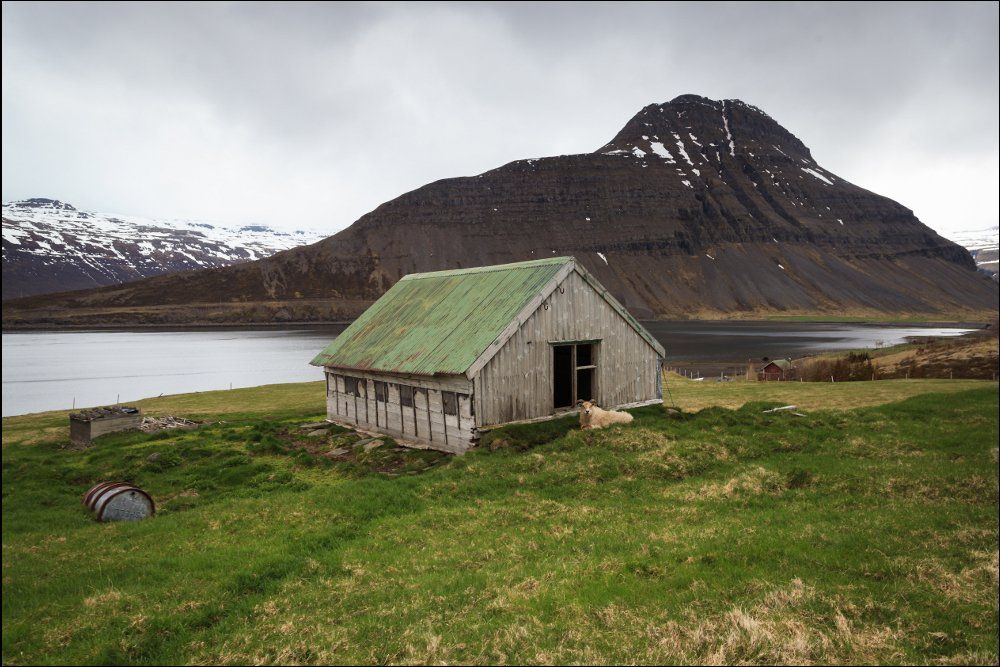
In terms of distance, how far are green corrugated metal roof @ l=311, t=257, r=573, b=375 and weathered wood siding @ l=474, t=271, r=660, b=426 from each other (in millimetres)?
981

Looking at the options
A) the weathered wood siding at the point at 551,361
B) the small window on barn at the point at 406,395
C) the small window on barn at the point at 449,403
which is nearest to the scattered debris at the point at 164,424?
the small window on barn at the point at 406,395

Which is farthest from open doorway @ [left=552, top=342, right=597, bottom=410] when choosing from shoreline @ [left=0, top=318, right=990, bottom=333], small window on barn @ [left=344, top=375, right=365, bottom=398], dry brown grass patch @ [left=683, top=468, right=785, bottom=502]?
shoreline @ [left=0, top=318, right=990, bottom=333]

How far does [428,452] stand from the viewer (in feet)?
68.7

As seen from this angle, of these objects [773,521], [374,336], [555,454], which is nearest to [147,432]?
[374,336]

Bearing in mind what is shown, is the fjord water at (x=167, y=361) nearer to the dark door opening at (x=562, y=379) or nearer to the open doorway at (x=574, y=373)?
the dark door opening at (x=562, y=379)

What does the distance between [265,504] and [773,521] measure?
11.4m

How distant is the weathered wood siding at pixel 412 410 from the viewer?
65.9 ft

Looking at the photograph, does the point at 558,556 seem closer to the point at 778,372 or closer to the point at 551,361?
the point at 551,361

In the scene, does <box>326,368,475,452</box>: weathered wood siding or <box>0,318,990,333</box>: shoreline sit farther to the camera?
<box>0,318,990,333</box>: shoreline

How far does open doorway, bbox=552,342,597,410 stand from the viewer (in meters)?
22.9

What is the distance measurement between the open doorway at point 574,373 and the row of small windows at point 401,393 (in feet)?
13.6

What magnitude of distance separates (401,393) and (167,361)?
7675 cm

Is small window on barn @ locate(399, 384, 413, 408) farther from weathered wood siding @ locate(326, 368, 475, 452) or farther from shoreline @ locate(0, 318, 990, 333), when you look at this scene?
shoreline @ locate(0, 318, 990, 333)

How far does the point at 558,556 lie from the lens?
954 cm
